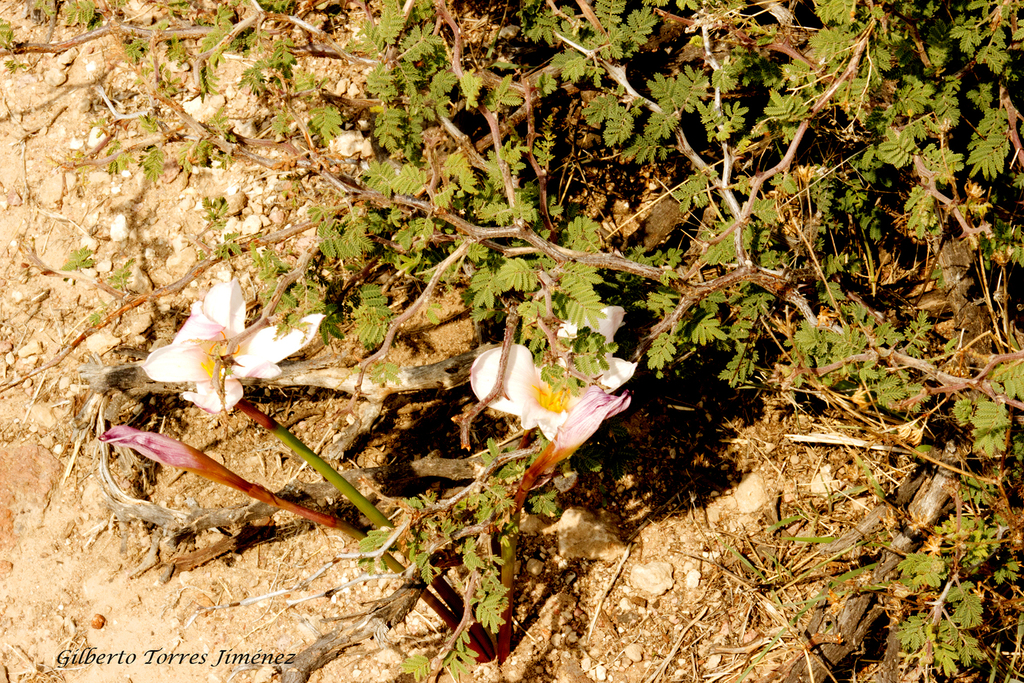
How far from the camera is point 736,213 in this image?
2023 millimetres

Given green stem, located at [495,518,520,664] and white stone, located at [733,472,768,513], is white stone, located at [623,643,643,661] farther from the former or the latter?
white stone, located at [733,472,768,513]

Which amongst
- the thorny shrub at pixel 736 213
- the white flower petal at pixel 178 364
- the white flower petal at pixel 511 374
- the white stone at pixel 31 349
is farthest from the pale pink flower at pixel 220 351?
the white stone at pixel 31 349

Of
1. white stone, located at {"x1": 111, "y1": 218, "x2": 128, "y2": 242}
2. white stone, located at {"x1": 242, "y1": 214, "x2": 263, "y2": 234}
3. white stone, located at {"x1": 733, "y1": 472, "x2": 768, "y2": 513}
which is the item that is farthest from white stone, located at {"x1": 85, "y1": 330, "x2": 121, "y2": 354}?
white stone, located at {"x1": 733, "y1": 472, "x2": 768, "y2": 513}

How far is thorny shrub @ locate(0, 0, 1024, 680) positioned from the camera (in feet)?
6.01

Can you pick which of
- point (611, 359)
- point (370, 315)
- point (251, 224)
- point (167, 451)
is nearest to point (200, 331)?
point (167, 451)

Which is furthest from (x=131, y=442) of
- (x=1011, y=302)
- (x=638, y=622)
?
(x=1011, y=302)

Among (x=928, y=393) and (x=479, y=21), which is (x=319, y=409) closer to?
(x=479, y=21)

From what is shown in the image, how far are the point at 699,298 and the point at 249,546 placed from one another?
166cm

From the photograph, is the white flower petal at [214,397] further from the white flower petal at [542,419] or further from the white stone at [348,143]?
the white stone at [348,143]

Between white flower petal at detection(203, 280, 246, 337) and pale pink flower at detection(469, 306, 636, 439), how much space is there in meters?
0.55

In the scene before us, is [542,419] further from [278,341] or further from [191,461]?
[191,461]

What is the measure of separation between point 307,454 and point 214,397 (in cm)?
24

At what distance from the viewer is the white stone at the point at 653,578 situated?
2316 mm

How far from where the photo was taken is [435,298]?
8.61ft
